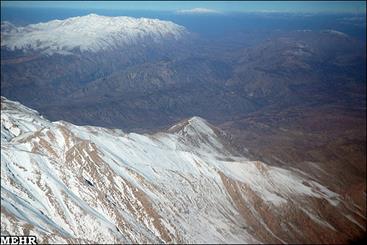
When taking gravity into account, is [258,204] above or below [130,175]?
below

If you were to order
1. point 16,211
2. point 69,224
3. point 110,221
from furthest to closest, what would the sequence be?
point 110,221, point 69,224, point 16,211

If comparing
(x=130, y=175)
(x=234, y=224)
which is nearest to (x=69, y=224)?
(x=130, y=175)

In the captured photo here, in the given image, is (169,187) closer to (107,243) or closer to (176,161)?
(176,161)

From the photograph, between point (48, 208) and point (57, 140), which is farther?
point (57, 140)

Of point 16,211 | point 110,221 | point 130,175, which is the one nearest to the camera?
point 16,211

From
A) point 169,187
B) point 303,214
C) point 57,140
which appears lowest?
point 303,214

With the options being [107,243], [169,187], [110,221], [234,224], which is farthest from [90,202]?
[234,224]

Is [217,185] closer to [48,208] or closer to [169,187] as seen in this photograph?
[169,187]
